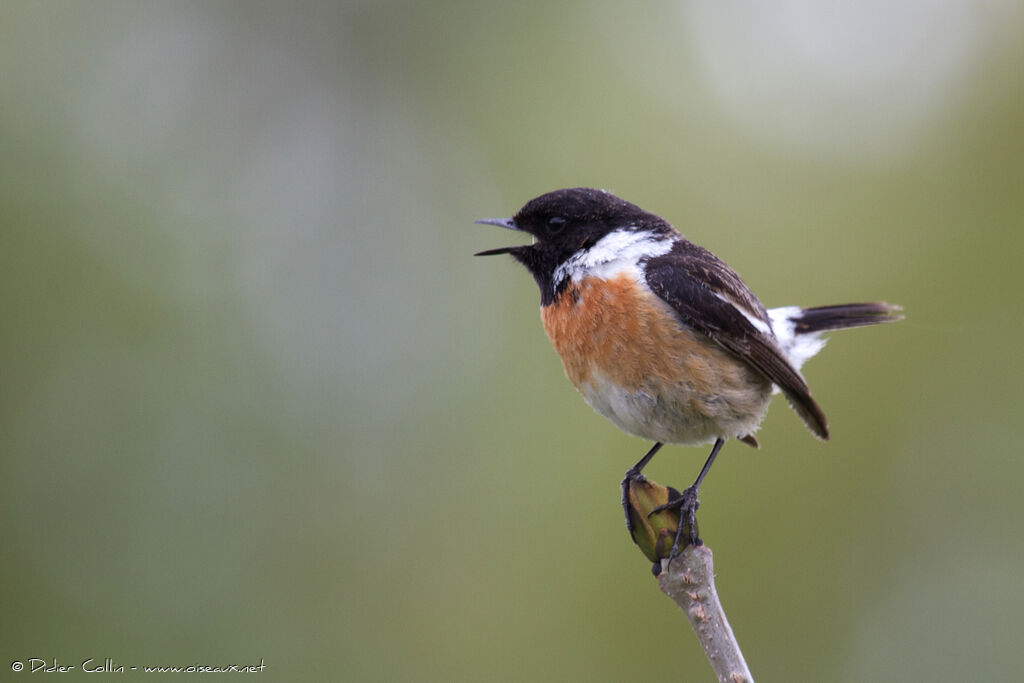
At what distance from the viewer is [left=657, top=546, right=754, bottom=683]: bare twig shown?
245 cm

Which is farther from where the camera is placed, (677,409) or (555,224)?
(555,224)

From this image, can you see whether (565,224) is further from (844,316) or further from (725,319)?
(844,316)

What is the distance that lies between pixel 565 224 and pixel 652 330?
752mm

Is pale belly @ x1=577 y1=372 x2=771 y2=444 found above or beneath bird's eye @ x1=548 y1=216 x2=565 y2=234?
beneath

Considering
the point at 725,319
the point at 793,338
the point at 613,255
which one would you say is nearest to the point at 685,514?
the point at 725,319

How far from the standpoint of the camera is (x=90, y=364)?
7.76m

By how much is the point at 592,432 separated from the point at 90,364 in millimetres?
4123

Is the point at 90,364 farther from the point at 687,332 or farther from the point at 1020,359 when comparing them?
the point at 1020,359

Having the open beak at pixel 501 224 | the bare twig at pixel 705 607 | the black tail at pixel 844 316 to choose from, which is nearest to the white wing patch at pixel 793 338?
the black tail at pixel 844 316

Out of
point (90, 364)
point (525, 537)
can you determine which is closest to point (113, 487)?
point (90, 364)

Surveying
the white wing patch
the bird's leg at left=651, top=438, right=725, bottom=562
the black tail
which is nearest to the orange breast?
the bird's leg at left=651, top=438, right=725, bottom=562

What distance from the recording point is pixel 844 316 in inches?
187

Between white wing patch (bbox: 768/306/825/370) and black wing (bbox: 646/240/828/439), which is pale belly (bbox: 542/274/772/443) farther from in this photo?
white wing patch (bbox: 768/306/825/370)

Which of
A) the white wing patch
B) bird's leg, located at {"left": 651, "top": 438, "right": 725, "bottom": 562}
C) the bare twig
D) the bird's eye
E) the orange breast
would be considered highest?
the bird's eye
